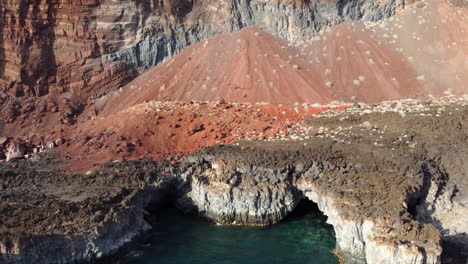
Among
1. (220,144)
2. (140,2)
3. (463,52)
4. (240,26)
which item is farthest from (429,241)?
(140,2)

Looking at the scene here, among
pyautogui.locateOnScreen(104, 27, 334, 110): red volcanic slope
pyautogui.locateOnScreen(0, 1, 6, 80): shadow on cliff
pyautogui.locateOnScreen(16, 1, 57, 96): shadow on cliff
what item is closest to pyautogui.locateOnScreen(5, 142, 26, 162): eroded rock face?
pyautogui.locateOnScreen(16, 1, 57, 96): shadow on cliff

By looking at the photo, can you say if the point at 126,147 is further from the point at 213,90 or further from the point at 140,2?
the point at 140,2

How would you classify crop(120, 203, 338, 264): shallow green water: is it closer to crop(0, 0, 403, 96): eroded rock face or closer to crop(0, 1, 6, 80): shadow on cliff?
crop(0, 0, 403, 96): eroded rock face

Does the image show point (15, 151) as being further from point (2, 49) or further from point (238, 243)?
point (238, 243)

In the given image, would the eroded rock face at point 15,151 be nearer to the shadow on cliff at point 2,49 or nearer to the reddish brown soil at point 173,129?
the reddish brown soil at point 173,129

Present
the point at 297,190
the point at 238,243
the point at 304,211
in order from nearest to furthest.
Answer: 1. the point at 238,243
2. the point at 297,190
3. the point at 304,211

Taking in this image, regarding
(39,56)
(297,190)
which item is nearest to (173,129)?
(297,190)

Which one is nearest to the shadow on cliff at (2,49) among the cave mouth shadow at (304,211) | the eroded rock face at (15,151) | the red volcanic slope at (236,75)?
the eroded rock face at (15,151)
